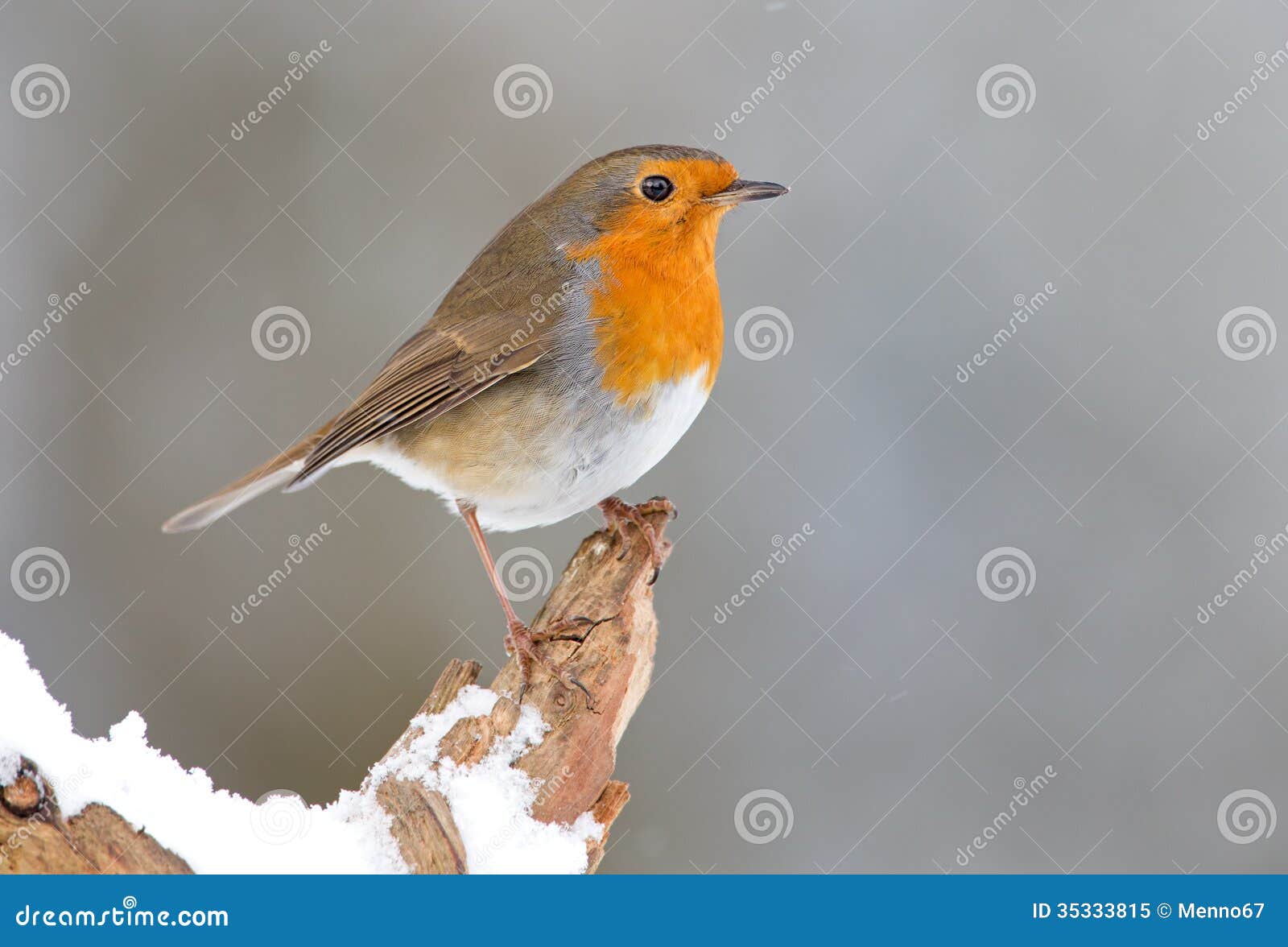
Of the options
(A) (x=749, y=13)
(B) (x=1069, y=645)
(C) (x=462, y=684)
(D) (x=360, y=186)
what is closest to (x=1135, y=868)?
(B) (x=1069, y=645)

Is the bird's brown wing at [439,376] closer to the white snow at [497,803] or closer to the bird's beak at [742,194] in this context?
the bird's beak at [742,194]

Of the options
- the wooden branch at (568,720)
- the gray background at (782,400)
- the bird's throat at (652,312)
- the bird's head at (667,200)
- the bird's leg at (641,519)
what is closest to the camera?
the wooden branch at (568,720)

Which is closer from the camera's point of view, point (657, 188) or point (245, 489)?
point (657, 188)

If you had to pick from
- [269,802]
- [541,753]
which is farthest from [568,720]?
[269,802]

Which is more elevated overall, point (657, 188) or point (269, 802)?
point (657, 188)

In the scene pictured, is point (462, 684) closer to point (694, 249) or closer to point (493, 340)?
point (493, 340)

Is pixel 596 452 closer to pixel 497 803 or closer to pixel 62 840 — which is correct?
pixel 497 803

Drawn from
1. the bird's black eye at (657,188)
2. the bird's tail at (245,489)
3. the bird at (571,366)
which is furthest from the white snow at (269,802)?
the bird's black eye at (657,188)
